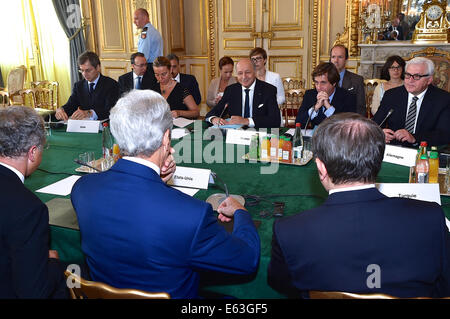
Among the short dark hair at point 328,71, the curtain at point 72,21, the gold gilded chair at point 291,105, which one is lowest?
the gold gilded chair at point 291,105

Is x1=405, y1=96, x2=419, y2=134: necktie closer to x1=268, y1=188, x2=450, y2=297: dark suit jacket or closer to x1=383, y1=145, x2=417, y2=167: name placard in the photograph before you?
x1=383, y1=145, x2=417, y2=167: name placard

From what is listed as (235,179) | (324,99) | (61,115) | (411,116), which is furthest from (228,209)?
(61,115)

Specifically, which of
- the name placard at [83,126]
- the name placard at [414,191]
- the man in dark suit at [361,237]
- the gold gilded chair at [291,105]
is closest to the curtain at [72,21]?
the gold gilded chair at [291,105]

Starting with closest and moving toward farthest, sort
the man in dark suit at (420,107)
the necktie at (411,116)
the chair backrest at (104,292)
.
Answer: the chair backrest at (104,292), the man in dark suit at (420,107), the necktie at (411,116)

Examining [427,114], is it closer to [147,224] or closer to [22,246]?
[147,224]

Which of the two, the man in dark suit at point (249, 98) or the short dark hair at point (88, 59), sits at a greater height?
the short dark hair at point (88, 59)

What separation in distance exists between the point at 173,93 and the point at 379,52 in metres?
3.91

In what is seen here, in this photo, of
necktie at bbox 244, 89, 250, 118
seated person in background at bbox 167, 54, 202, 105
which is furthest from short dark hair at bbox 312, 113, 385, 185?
seated person in background at bbox 167, 54, 202, 105

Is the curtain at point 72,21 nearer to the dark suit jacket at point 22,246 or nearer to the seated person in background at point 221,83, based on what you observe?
the seated person in background at point 221,83

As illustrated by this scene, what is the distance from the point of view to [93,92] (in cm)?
389

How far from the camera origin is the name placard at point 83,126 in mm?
3217

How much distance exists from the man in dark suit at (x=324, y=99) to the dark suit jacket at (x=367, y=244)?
204 cm

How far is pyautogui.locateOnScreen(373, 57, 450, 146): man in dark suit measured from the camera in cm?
267
